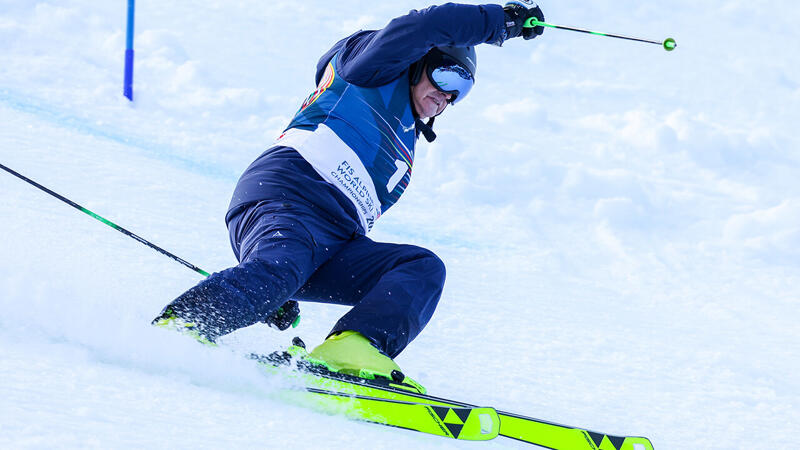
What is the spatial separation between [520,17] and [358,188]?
697 millimetres

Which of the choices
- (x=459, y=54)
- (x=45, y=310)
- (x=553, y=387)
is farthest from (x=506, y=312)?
(x=45, y=310)

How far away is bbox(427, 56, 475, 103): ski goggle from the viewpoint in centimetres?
234

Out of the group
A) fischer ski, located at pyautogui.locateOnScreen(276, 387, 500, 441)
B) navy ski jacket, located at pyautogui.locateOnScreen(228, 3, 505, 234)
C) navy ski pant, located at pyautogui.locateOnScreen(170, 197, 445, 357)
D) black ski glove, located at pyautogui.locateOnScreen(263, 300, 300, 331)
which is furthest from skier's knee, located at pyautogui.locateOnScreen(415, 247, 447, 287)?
fischer ski, located at pyautogui.locateOnScreen(276, 387, 500, 441)

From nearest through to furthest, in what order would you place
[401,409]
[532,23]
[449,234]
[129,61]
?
1. [401,409]
2. [532,23]
3. [449,234]
4. [129,61]

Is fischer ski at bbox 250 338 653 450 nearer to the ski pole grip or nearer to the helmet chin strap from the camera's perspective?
the helmet chin strap

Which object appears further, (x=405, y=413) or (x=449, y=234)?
(x=449, y=234)

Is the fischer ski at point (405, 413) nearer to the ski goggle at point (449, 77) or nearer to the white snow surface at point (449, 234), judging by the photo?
the white snow surface at point (449, 234)

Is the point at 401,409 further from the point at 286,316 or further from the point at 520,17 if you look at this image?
the point at 520,17

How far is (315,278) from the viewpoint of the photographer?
2205mm

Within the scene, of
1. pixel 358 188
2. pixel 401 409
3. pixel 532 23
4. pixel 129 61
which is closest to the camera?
pixel 401 409

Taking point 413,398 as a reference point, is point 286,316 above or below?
above

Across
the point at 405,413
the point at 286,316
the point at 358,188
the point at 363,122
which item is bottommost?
the point at 405,413

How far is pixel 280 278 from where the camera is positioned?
1862mm

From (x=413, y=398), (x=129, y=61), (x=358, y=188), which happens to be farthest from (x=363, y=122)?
(x=129, y=61)
